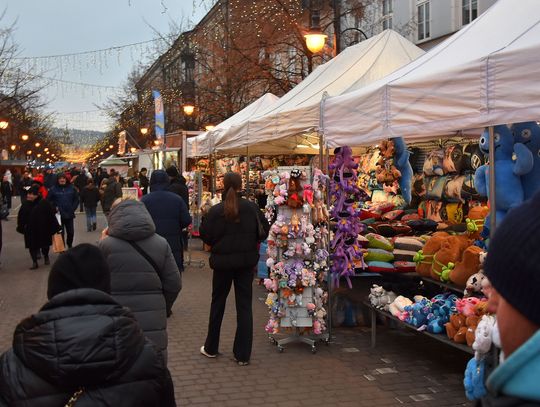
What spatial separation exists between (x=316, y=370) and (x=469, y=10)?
1930cm

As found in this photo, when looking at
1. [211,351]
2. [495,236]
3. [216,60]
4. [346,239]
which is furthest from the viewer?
[216,60]

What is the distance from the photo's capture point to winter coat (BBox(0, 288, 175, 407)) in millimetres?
2094

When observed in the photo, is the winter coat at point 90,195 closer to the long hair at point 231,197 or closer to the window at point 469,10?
the long hair at point 231,197

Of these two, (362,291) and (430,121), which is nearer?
(430,121)

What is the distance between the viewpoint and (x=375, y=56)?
9227mm

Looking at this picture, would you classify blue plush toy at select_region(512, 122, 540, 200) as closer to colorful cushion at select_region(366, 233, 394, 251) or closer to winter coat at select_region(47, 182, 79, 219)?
colorful cushion at select_region(366, 233, 394, 251)

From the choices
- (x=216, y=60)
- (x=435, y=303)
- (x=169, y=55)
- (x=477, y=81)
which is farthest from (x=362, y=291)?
(x=169, y=55)

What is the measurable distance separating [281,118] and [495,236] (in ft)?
23.6

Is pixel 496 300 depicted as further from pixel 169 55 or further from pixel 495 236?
pixel 169 55

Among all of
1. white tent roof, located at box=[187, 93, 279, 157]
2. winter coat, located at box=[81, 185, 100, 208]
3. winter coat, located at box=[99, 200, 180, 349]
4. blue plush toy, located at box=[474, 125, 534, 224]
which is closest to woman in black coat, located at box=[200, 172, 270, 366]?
winter coat, located at box=[99, 200, 180, 349]

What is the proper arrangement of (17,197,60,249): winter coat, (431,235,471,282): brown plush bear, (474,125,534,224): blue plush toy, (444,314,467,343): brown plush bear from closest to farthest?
(474,125,534,224): blue plush toy
(444,314,467,343): brown plush bear
(431,235,471,282): brown plush bear
(17,197,60,249): winter coat

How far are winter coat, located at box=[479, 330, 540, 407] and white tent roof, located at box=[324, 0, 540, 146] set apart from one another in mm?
3329

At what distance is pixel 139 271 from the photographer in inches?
170

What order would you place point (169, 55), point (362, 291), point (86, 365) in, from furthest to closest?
1. point (169, 55)
2. point (362, 291)
3. point (86, 365)
